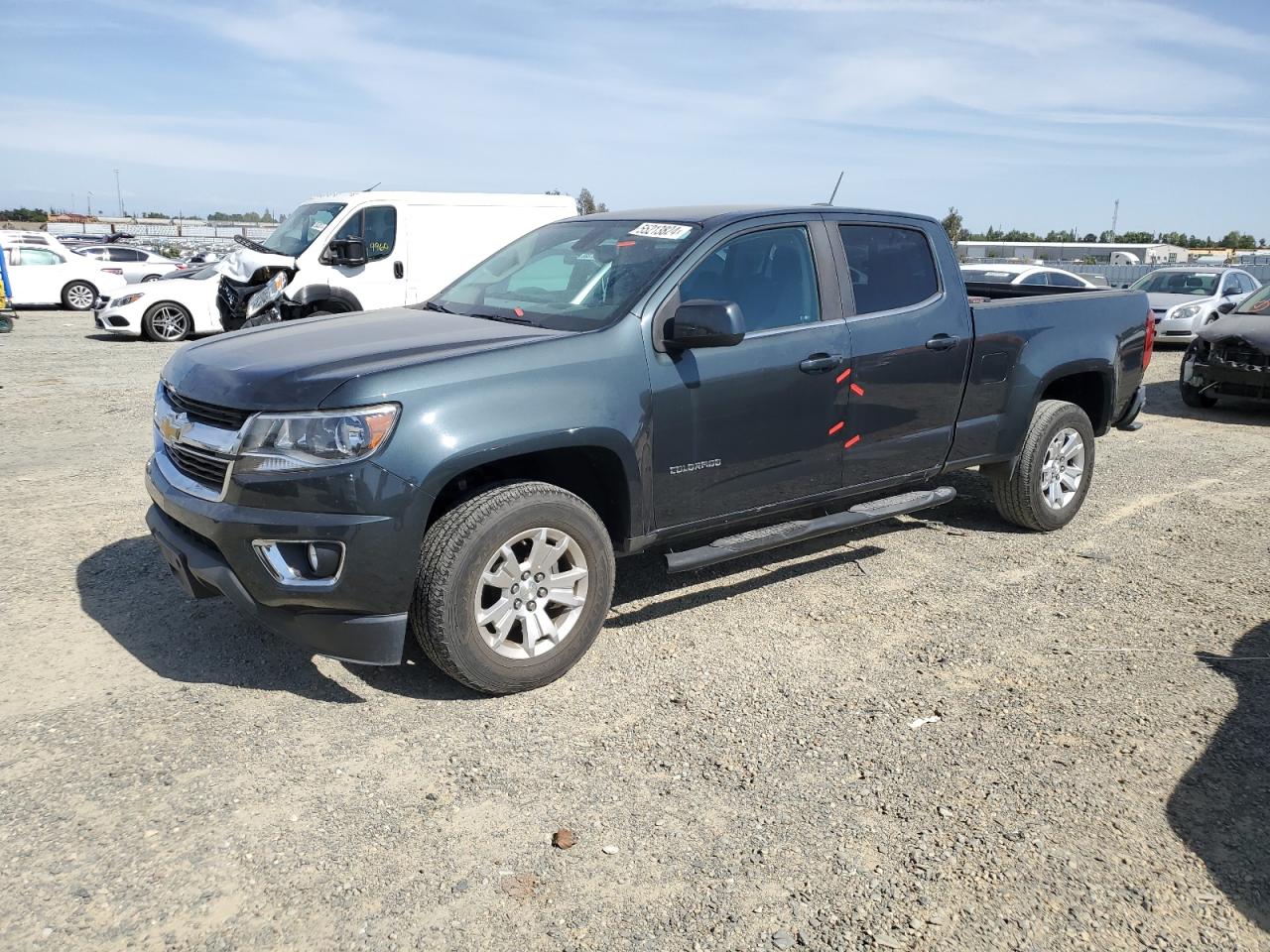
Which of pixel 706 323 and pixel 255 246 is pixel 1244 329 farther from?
pixel 255 246

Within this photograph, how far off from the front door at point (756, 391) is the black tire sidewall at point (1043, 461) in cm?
170

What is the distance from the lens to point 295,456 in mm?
3520

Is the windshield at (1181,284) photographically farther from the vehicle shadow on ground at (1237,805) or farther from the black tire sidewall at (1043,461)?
the vehicle shadow on ground at (1237,805)

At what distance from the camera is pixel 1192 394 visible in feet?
36.8

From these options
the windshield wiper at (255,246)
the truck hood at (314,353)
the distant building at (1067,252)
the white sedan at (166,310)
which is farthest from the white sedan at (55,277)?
the distant building at (1067,252)

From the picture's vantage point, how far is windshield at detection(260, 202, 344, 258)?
12703mm

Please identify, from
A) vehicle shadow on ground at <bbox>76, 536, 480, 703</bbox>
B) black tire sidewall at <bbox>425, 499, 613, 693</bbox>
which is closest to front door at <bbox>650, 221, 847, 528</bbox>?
black tire sidewall at <bbox>425, 499, 613, 693</bbox>

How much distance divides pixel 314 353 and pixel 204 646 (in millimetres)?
1385

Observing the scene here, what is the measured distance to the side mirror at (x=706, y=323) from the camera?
4020 mm

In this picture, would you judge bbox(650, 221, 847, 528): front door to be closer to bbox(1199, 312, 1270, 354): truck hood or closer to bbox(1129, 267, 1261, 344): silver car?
bbox(1199, 312, 1270, 354): truck hood

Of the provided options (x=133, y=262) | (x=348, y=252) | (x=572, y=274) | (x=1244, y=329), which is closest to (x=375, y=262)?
(x=348, y=252)

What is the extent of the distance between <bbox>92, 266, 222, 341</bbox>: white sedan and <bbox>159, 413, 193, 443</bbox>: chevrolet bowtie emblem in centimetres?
1219

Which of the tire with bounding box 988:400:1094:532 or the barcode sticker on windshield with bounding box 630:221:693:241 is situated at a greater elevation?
the barcode sticker on windshield with bounding box 630:221:693:241

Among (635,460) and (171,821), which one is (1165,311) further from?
→ (171,821)
